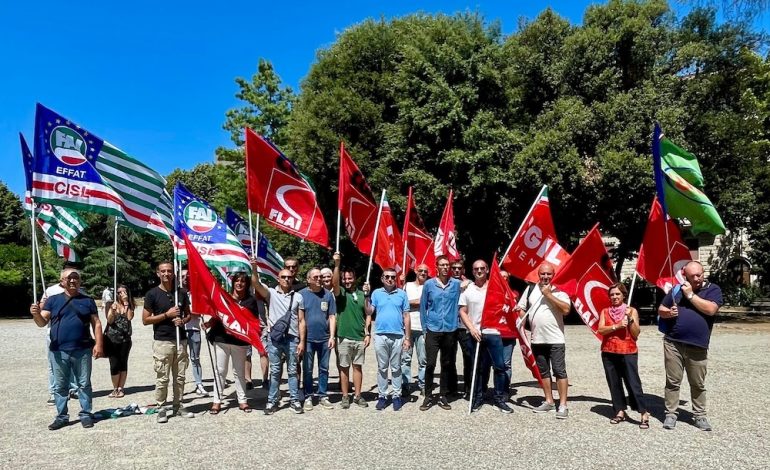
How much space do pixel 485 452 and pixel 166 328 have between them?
4.40 metres

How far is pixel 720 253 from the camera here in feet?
136

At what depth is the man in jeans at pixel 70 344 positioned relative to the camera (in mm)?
7215

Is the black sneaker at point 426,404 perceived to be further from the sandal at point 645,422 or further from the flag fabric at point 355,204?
the sandal at point 645,422

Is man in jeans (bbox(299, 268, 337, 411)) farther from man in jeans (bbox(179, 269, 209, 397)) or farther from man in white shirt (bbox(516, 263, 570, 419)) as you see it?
man in white shirt (bbox(516, 263, 570, 419))

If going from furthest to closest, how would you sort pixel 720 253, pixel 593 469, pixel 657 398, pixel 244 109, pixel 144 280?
pixel 144 280 → pixel 720 253 → pixel 244 109 → pixel 657 398 → pixel 593 469

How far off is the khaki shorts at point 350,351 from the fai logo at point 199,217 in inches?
138

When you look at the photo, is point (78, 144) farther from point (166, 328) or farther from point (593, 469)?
point (593, 469)

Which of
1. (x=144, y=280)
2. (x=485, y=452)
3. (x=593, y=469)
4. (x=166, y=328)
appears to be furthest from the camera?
(x=144, y=280)

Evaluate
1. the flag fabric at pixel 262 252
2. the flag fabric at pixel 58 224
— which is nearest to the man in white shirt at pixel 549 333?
the flag fabric at pixel 262 252

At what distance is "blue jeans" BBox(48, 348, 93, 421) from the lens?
721 centimetres

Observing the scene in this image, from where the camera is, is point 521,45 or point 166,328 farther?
point 521,45

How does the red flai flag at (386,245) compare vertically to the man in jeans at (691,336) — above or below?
above

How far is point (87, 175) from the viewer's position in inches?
315

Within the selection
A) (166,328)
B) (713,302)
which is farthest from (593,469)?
(166,328)
